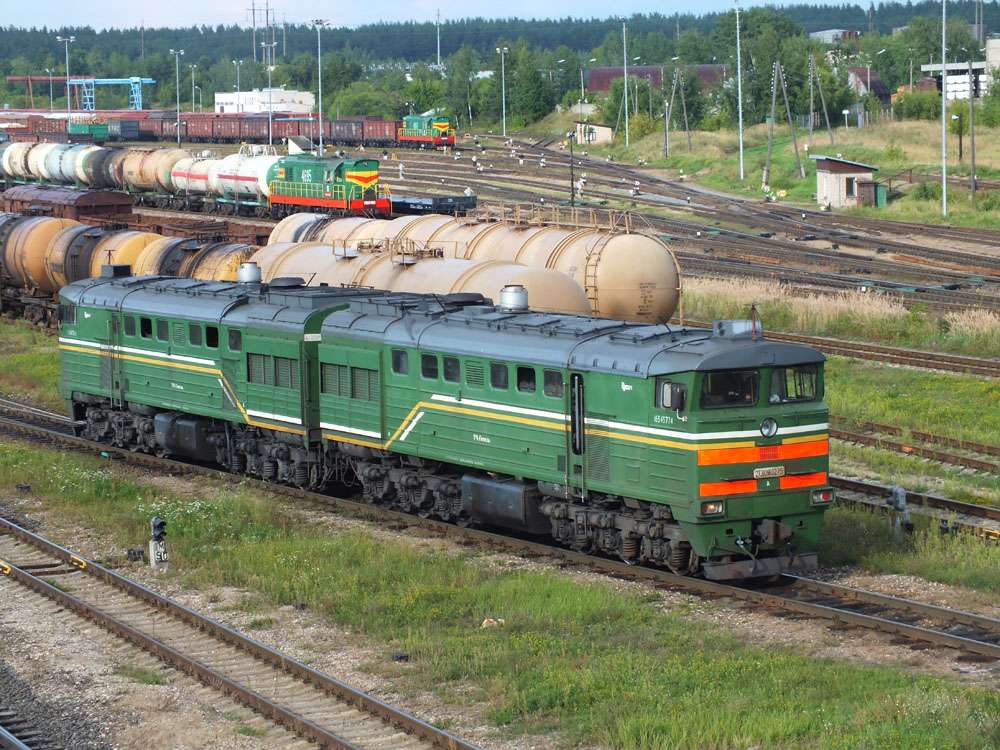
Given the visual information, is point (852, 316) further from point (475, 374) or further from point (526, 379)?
point (526, 379)

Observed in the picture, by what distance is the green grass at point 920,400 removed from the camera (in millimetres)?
31406

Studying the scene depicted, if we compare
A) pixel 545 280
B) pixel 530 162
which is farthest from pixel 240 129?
pixel 545 280

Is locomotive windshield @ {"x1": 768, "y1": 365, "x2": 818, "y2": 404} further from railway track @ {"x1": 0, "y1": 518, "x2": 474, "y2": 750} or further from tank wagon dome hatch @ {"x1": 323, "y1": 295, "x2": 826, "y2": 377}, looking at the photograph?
railway track @ {"x1": 0, "y1": 518, "x2": 474, "y2": 750}

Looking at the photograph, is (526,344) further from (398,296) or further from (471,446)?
(398,296)

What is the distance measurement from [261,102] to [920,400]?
155 m

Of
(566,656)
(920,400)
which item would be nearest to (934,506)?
(920,400)

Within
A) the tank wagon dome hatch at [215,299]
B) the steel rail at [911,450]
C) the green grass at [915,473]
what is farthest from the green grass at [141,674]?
the steel rail at [911,450]

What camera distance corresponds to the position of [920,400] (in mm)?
33562

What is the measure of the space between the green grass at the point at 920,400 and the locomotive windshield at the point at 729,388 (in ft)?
41.4

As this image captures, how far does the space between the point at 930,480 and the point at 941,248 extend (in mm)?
39754

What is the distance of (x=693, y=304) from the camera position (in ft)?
159

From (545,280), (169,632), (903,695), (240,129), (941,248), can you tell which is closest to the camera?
(903,695)

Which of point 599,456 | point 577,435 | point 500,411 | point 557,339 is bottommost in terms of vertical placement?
point 599,456

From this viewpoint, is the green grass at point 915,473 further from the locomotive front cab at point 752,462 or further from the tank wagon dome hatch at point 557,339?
the tank wagon dome hatch at point 557,339
